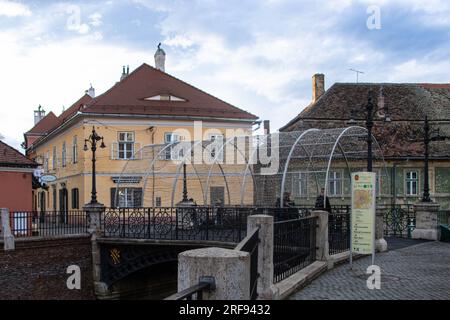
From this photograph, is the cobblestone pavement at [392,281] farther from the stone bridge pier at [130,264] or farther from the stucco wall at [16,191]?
the stucco wall at [16,191]

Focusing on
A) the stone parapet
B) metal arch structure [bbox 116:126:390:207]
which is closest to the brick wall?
metal arch structure [bbox 116:126:390:207]

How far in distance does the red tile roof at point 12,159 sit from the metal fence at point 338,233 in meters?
14.5

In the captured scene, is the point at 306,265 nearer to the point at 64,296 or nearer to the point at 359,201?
the point at 359,201

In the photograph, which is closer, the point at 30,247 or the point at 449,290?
the point at 449,290

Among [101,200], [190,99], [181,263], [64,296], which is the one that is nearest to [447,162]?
[190,99]

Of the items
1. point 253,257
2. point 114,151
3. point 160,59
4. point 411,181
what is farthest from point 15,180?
point 411,181

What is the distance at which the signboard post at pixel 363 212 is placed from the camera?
36.0 ft

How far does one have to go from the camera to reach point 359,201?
1113 cm

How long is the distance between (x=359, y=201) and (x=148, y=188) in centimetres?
2131

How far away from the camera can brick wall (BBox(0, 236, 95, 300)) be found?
19562 millimetres

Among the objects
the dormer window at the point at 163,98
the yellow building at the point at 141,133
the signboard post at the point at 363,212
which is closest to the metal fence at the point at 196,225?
the signboard post at the point at 363,212

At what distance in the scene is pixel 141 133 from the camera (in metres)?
32.3

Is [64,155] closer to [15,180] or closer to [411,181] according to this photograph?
[15,180]
